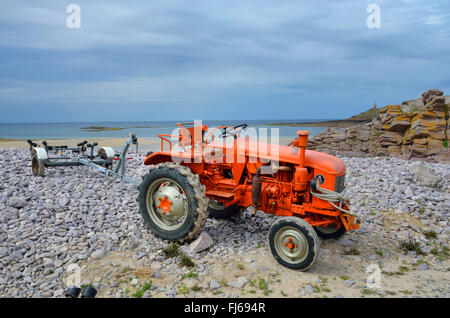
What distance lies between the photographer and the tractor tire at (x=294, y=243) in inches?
164

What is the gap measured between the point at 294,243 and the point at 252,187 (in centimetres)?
92

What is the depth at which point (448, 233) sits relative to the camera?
5.92 m

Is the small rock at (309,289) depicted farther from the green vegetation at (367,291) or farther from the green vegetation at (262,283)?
the green vegetation at (367,291)

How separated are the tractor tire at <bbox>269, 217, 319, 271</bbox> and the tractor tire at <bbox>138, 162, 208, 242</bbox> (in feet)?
3.39

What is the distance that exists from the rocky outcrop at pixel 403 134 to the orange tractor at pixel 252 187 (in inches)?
365

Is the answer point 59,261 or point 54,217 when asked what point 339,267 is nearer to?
point 59,261

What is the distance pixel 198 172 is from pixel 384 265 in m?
2.98

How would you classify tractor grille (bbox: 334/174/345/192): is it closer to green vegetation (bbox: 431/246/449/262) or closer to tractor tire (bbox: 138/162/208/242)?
tractor tire (bbox: 138/162/208/242)

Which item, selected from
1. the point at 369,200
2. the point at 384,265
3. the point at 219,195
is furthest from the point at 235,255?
the point at 369,200

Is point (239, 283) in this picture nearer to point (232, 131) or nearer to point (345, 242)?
point (345, 242)

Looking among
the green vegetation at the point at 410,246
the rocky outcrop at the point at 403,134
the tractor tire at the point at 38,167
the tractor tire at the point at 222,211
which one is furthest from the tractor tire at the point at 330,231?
the rocky outcrop at the point at 403,134

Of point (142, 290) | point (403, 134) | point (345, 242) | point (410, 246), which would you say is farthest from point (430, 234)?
point (403, 134)

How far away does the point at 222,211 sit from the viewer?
601 centimetres

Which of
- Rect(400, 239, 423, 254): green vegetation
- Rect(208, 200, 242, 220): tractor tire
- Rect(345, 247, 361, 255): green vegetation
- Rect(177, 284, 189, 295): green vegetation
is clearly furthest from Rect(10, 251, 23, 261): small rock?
Rect(400, 239, 423, 254): green vegetation
